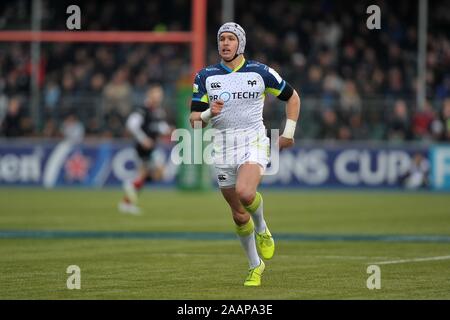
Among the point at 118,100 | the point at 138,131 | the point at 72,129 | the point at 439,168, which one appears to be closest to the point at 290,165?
the point at 439,168

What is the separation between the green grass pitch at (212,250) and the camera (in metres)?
10.6

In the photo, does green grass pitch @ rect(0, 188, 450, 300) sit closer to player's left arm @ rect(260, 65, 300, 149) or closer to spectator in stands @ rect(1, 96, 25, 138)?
player's left arm @ rect(260, 65, 300, 149)

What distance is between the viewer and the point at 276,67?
108 ft

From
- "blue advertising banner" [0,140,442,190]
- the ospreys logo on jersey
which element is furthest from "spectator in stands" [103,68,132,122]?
the ospreys logo on jersey

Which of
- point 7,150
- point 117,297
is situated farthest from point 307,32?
point 117,297

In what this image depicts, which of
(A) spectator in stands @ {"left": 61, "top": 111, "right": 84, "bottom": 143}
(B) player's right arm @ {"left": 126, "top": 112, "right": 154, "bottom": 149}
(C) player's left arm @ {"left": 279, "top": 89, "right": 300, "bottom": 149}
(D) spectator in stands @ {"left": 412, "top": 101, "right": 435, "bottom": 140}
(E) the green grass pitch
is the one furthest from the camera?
(A) spectator in stands @ {"left": 61, "top": 111, "right": 84, "bottom": 143}

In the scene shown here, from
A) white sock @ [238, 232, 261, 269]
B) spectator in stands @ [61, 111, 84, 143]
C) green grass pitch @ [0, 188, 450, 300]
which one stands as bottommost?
green grass pitch @ [0, 188, 450, 300]

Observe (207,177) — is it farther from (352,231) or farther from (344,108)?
(352,231)

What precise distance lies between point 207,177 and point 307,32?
756 cm

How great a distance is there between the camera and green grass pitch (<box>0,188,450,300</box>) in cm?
1059

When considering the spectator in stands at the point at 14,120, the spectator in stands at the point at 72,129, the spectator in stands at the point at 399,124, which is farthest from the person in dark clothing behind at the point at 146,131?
the spectator in stands at the point at 399,124

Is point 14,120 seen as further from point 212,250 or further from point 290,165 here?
point 212,250

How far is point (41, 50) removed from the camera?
3453 centimetres

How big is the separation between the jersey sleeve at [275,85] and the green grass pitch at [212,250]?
1.88 meters
